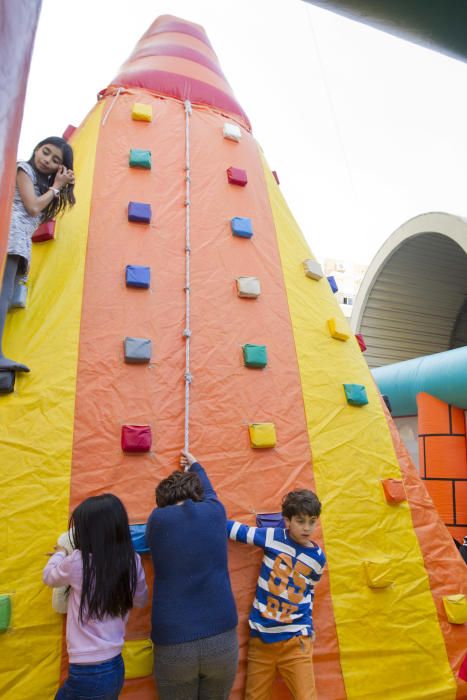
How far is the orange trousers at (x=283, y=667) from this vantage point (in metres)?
1.91

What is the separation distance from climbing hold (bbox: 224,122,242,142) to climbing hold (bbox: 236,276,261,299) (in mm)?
1282

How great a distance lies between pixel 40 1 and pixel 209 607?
1.80 meters

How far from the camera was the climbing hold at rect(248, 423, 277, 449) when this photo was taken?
97.6 inches

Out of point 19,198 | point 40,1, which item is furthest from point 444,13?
point 19,198

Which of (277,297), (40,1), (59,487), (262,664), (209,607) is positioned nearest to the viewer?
(40,1)

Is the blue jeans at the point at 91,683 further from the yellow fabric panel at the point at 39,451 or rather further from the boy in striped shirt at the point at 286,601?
the boy in striped shirt at the point at 286,601

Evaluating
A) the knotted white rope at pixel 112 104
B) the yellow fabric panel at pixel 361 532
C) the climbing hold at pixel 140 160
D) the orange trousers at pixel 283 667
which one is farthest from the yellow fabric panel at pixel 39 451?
the yellow fabric panel at pixel 361 532

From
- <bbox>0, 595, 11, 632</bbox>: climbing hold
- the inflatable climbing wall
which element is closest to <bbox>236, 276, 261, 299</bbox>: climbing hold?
the inflatable climbing wall

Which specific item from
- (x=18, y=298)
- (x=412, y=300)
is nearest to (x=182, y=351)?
(x=18, y=298)

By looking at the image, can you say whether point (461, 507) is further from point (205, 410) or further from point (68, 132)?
point (68, 132)

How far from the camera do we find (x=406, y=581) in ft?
7.96

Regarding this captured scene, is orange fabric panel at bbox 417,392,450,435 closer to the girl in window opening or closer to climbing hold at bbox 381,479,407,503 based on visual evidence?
climbing hold at bbox 381,479,407,503

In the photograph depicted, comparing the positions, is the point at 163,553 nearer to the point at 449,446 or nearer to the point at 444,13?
the point at 444,13

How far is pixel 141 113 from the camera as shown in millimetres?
3371
